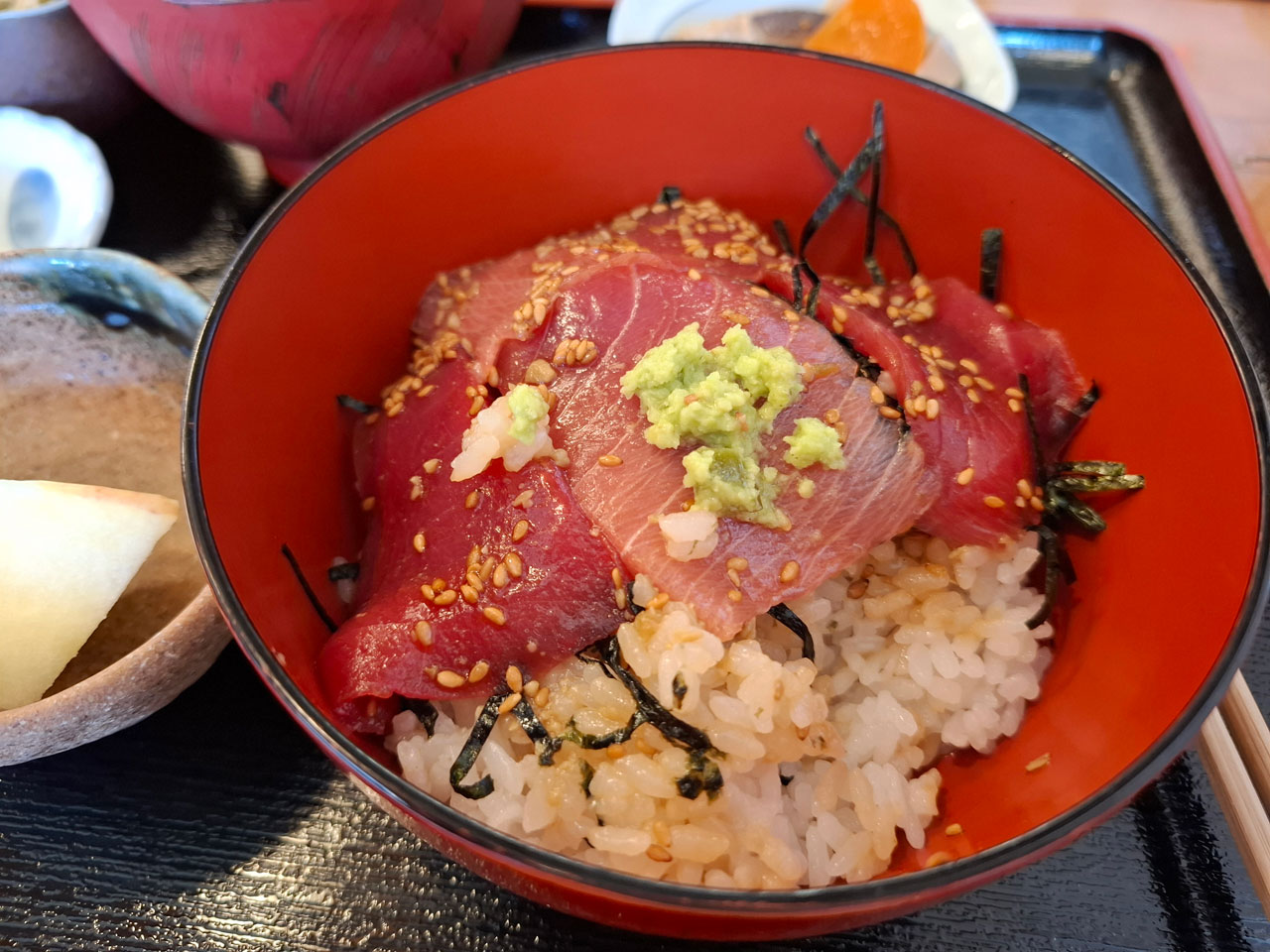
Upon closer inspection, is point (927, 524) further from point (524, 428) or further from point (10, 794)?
point (10, 794)

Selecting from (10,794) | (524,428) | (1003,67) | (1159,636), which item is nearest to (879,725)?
(1159,636)

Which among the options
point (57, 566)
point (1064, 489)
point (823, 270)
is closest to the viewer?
point (57, 566)

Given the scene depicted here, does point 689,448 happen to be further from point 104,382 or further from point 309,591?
point 104,382

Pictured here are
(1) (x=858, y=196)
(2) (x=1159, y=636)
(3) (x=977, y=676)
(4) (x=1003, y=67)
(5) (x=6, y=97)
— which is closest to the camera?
(2) (x=1159, y=636)

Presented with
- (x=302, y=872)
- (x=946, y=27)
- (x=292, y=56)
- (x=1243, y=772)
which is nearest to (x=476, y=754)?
(x=302, y=872)

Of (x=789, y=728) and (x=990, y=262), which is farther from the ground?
(x=990, y=262)

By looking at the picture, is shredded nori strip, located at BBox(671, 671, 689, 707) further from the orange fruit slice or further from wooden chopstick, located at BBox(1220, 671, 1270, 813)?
the orange fruit slice
